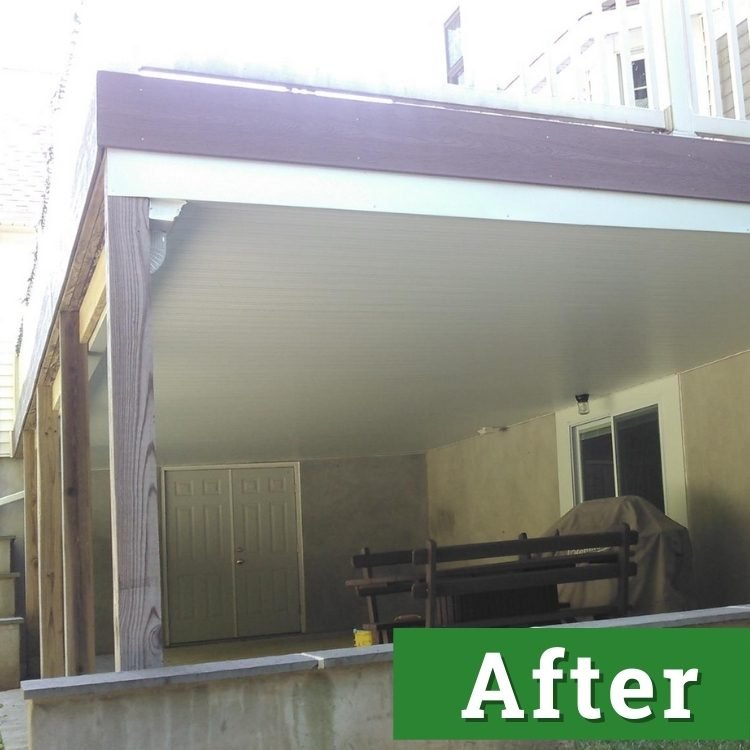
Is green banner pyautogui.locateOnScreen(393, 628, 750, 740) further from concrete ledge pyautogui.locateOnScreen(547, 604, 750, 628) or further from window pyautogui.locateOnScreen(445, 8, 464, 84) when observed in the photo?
window pyautogui.locateOnScreen(445, 8, 464, 84)

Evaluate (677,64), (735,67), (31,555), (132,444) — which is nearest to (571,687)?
(132,444)

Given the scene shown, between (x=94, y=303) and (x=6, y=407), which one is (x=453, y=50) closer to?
(x=6, y=407)

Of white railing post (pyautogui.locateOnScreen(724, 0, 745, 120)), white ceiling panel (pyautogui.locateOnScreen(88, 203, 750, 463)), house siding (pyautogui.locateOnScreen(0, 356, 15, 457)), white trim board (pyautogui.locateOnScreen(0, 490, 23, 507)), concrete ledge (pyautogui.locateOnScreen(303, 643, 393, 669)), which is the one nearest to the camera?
concrete ledge (pyautogui.locateOnScreen(303, 643, 393, 669))

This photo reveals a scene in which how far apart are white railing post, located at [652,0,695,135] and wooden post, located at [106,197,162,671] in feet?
8.13

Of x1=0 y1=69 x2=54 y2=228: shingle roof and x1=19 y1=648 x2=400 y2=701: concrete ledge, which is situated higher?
x1=0 y1=69 x2=54 y2=228: shingle roof

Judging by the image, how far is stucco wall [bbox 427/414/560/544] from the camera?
32.2 ft

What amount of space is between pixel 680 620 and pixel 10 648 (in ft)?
23.4

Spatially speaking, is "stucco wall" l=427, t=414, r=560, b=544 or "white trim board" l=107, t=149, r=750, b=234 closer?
"white trim board" l=107, t=149, r=750, b=234

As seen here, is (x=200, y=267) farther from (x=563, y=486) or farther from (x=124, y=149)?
(x=563, y=486)

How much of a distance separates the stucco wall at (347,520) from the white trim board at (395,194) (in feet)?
28.6

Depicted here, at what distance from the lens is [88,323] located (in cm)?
517

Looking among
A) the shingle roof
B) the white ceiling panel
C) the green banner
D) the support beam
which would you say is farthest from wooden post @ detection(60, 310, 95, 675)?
the shingle roof

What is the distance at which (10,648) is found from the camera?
9258 millimetres

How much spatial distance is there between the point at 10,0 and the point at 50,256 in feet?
7.22
